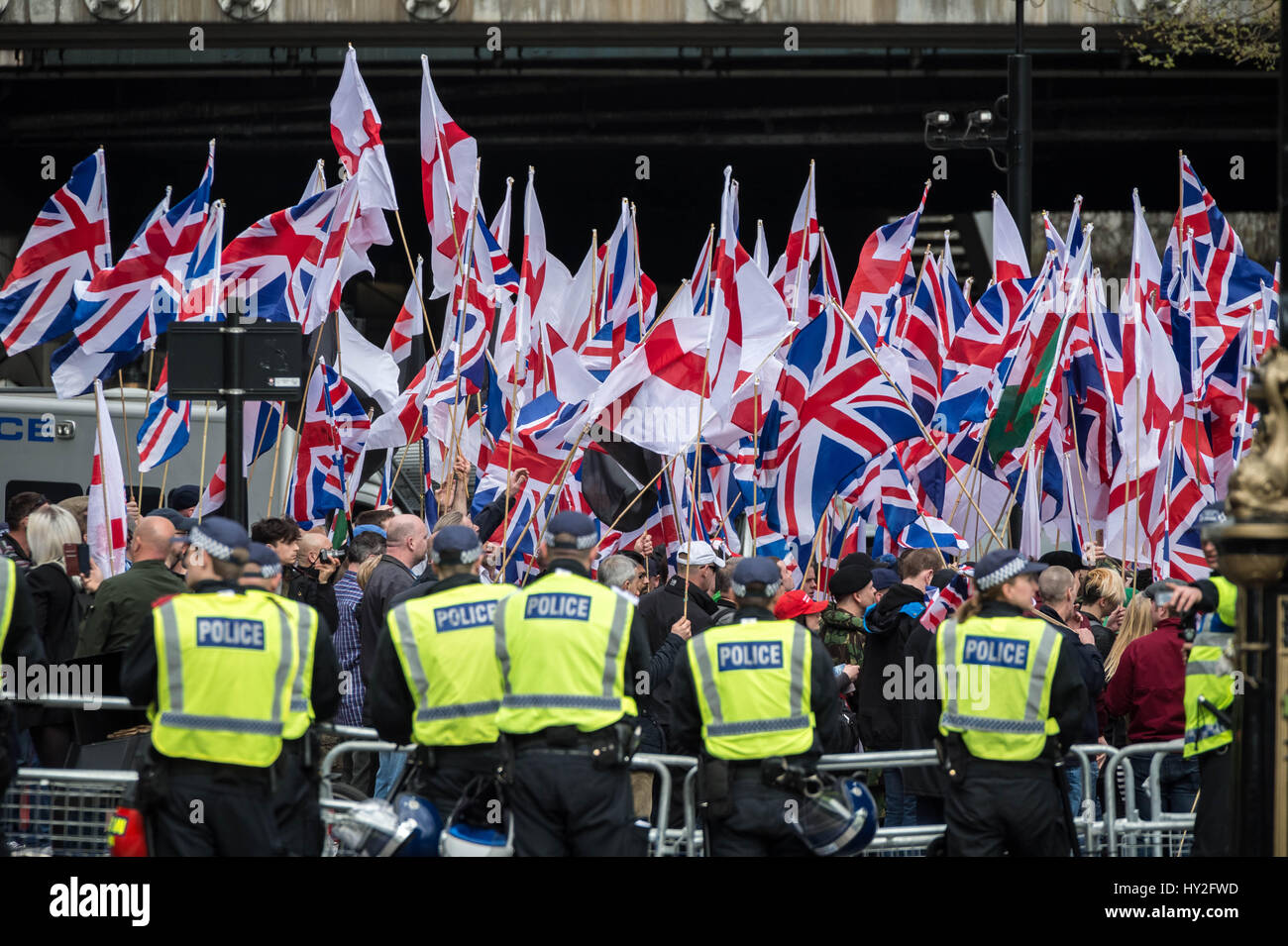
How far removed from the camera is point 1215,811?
767 cm

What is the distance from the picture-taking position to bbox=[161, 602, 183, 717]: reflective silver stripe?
6.62 meters

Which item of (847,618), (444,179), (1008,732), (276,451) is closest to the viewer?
(1008,732)

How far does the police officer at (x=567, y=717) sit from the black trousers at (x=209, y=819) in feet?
3.37

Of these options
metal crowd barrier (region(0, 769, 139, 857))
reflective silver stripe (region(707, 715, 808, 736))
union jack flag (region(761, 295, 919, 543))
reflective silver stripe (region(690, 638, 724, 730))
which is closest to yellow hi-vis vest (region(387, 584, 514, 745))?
reflective silver stripe (region(690, 638, 724, 730))

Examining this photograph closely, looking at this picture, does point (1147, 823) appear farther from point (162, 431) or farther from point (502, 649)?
point (162, 431)

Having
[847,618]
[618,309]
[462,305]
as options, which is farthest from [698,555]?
[618,309]

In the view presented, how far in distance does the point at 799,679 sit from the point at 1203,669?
2032mm

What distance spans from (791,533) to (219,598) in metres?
5.84

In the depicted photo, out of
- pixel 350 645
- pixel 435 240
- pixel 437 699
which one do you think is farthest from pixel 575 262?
pixel 437 699

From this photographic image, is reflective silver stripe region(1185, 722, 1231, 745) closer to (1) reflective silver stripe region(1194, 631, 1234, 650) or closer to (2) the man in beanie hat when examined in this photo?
(1) reflective silver stripe region(1194, 631, 1234, 650)

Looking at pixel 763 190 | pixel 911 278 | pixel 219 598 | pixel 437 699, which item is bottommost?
pixel 437 699

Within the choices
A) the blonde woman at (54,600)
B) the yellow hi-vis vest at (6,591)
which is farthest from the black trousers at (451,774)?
the blonde woman at (54,600)
